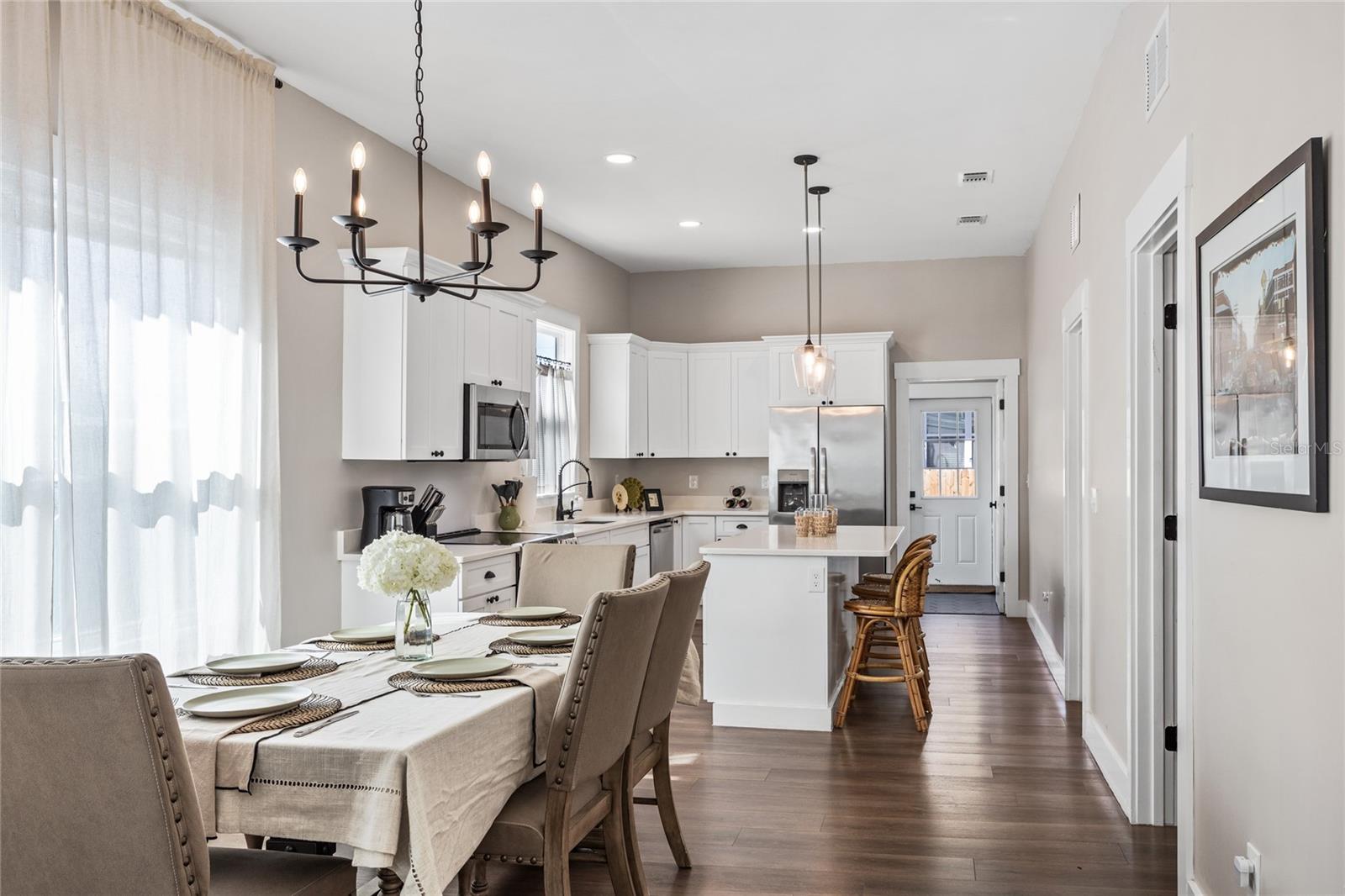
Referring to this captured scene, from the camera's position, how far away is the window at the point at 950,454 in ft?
32.8

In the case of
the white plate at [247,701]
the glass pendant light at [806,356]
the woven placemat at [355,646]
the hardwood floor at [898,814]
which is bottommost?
the hardwood floor at [898,814]

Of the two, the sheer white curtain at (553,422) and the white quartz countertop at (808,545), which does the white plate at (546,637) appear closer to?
the white quartz countertop at (808,545)

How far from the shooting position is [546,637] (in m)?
2.89

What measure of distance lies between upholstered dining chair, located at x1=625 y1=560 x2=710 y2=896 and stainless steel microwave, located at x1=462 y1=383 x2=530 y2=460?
2.41 meters

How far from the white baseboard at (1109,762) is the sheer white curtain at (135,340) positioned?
3.29m

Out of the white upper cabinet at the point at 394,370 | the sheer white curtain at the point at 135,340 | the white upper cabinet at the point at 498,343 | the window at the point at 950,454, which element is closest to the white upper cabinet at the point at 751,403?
the window at the point at 950,454

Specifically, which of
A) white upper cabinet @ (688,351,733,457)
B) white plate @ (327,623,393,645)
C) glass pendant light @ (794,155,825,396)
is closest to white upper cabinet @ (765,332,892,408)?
white upper cabinet @ (688,351,733,457)

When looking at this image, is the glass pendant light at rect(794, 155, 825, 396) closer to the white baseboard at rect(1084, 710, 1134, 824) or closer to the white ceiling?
the white ceiling

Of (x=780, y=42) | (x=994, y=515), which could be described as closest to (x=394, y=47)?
(x=780, y=42)

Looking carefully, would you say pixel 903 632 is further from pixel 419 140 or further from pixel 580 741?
pixel 419 140

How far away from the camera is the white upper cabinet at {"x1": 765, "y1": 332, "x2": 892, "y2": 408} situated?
7.93 meters

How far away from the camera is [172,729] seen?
1.67 m

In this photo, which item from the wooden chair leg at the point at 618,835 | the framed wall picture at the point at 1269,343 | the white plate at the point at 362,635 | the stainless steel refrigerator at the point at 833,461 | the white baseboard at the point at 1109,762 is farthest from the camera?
the stainless steel refrigerator at the point at 833,461

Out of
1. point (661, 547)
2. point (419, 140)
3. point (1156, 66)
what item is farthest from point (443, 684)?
point (661, 547)
